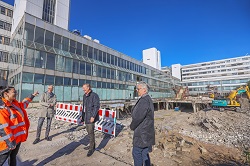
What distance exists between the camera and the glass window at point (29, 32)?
1642cm

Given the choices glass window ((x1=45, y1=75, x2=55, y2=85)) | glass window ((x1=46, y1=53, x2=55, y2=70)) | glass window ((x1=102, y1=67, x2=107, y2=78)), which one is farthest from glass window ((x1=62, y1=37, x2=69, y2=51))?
glass window ((x1=102, y1=67, x2=107, y2=78))

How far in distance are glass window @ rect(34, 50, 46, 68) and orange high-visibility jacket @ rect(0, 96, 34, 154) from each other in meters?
17.1

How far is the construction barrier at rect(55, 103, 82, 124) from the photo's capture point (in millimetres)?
8508

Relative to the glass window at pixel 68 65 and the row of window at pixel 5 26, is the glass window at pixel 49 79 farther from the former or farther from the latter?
the row of window at pixel 5 26

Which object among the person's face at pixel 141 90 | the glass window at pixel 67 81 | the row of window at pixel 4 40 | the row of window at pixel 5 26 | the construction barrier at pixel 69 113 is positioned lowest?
the construction barrier at pixel 69 113

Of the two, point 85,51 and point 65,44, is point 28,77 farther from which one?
point 85,51

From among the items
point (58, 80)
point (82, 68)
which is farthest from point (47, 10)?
point (58, 80)

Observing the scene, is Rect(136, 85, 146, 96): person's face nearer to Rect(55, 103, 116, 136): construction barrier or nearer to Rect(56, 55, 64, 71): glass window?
Rect(55, 103, 116, 136): construction barrier

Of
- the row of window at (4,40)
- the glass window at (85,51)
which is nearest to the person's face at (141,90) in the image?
the glass window at (85,51)

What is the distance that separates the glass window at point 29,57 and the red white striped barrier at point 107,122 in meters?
14.5

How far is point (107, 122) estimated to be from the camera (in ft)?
21.2

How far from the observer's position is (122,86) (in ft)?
98.8

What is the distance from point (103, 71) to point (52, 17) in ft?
57.5

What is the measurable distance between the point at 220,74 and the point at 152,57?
4253 centimetres
